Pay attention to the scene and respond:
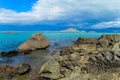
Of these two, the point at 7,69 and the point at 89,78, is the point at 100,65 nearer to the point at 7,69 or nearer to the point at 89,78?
the point at 89,78

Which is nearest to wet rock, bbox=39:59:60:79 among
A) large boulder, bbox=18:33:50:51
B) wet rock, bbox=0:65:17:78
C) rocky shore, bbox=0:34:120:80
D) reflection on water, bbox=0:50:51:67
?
rocky shore, bbox=0:34:120:80

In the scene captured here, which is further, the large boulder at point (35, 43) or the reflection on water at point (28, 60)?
the large boulder at point (35, 43)

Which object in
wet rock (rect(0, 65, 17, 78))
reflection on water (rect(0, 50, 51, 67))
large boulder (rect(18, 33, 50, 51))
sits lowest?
wet rock (rect(0, 65, 17, 78))

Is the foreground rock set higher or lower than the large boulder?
lower

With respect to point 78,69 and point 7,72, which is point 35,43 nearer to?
point 7,72

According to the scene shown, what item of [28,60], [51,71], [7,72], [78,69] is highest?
[78,69]

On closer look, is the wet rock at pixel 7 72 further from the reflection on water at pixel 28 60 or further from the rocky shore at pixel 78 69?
the reflection on water at pixel 28 60

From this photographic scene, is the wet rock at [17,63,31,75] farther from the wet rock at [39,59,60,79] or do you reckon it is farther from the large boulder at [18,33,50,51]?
the large boulder at [18,33,50,51]

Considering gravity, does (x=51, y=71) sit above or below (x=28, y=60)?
above

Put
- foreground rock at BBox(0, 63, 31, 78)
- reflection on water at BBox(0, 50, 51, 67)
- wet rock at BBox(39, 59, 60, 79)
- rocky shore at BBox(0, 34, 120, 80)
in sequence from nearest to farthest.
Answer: rocky shore at BBox(0, 34, 120, 80) < wet rock at BBox(39, 59, 60, 79) < foreground rock at BBox(0, 63, 31, 78) < reflection on water at BBox(0, 50, 51, 67)

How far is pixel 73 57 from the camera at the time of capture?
1194 inches

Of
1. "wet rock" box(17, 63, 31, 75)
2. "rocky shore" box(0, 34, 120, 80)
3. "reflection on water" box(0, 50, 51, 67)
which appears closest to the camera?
"rocky shore" box(0, 34, 120, 80)

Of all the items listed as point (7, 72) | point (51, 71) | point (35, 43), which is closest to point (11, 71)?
point (7, 72)

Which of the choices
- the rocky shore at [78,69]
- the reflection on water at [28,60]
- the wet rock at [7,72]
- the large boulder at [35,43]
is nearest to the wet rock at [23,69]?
the rocky shore at [78,69]
